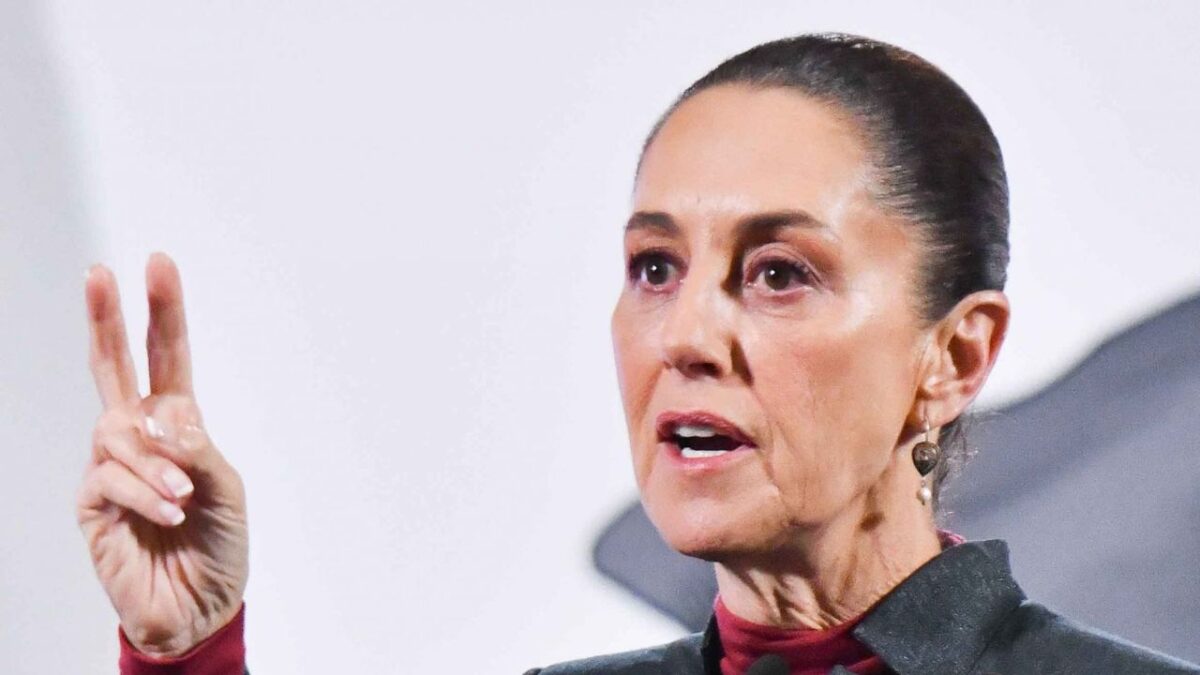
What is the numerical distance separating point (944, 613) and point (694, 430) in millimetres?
227

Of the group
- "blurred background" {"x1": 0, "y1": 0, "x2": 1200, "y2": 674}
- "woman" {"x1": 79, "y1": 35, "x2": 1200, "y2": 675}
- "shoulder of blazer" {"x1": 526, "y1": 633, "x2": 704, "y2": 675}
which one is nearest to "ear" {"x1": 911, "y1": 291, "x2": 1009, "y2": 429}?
"woman" {"x1": 79, "y1": 35, "x2": 1200, "y2": 675}

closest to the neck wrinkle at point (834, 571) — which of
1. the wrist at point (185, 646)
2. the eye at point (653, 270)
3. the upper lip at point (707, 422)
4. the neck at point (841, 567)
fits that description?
the neck at point (841, 567)

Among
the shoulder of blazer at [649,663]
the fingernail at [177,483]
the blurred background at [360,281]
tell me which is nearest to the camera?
the fingernail at [177,483]

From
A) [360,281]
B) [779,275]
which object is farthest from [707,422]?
[360,281]

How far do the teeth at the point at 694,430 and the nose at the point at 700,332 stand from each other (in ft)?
0.11

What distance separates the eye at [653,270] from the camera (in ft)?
4.09

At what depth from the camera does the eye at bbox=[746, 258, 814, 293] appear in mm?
1181

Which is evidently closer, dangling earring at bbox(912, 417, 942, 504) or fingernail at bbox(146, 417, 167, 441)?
fingernail at bbox(146, 417, 167, 441)

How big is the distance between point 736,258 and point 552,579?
0.66 m

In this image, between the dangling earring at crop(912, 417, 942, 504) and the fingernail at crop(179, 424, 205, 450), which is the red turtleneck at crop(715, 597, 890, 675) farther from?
the fingernail at crop(179, 424, 205, 450)

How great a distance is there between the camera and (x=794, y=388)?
116 centimetres

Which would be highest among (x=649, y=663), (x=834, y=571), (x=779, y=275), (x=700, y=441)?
(x=779, y=275)

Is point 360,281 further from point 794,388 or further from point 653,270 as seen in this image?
point 794,388

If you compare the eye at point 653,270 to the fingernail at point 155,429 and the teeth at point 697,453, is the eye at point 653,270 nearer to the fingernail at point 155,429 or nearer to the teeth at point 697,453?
the teeth at point 697,453
